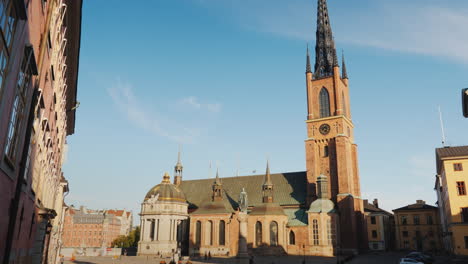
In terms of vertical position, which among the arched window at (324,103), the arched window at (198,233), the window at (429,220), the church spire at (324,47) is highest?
the church spire at (324,47)

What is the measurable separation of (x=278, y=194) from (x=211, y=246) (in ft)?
50.7

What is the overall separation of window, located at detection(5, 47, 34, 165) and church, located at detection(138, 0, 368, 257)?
44.9m

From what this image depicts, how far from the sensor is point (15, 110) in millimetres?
10398

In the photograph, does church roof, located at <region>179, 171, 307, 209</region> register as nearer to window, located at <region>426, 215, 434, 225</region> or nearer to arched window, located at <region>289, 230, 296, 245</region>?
arched window, located at <region>289, 230, 296, 245</region>

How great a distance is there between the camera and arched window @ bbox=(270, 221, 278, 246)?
59.1 m

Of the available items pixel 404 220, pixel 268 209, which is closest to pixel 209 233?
pixel 268 209

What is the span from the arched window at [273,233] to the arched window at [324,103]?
21.2 metres

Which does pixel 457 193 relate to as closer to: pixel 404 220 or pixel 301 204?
pixel 301 204

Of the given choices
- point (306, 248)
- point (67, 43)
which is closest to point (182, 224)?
point (306, 248)

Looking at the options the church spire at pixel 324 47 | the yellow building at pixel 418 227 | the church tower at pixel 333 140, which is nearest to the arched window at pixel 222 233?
the church tower at pixel 333 140

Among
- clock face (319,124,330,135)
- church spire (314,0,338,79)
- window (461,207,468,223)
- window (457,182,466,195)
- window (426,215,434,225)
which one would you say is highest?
church spire (314,0,338,79)

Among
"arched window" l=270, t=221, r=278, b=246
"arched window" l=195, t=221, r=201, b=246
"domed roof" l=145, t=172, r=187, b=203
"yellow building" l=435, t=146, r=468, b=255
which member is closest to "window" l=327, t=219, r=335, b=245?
"arched window" l=270, t=221, r=278, b=246

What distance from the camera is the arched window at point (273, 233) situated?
59.1 metres

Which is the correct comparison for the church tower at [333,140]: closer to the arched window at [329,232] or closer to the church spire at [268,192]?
the arched window at [329,232]
